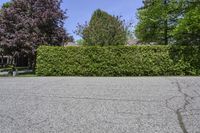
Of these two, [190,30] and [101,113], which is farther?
[190,30]

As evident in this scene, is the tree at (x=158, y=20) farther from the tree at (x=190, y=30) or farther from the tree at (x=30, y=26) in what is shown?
the tree at (x=30, y=26)

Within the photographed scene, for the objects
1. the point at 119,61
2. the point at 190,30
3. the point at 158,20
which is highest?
the point at 158,20

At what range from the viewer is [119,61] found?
71.2 ft

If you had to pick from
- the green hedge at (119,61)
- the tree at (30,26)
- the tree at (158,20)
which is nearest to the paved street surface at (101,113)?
the green hedge at (119,61)

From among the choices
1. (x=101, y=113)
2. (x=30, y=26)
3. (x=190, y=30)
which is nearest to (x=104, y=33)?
(x=30, y=26)

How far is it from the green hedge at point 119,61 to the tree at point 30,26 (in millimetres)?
4652

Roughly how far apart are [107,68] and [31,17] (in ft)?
35.6

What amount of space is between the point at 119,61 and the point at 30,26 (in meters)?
10.3

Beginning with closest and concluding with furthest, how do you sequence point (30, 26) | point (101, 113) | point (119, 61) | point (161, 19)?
point (101, 113) → point (119, 61) → point (30, 26) → point (161, 19)

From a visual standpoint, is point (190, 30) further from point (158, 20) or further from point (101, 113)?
point (101, 113)

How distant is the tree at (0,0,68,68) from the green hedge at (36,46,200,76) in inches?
183

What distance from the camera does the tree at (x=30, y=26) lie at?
26.5 meters

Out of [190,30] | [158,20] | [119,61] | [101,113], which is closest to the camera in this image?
[101,113]

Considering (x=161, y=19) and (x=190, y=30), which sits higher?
(x=161, y=19)
